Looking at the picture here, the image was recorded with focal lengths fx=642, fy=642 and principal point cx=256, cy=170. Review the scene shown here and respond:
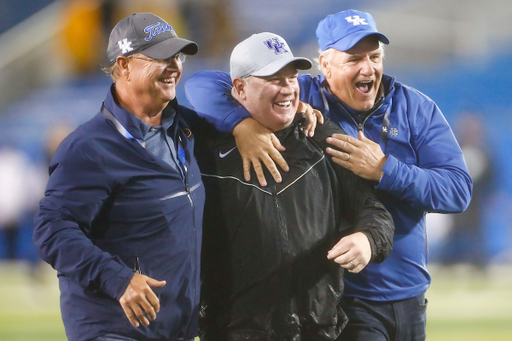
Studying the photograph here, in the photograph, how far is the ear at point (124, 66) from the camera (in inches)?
91.1

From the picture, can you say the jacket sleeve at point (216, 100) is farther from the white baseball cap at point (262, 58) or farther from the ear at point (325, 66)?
the ear at point (325, 66)

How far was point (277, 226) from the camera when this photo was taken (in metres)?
2.31

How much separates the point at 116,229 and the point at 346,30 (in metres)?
1.29

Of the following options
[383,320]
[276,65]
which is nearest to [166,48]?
[276,65]

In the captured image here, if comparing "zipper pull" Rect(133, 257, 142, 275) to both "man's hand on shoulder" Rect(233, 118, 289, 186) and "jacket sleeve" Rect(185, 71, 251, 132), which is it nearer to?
"man's hand on shoulder" Rect(233, 118, 289, 186)

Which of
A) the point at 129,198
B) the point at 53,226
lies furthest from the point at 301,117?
the point at 53,226

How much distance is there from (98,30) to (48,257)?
24.8 ft

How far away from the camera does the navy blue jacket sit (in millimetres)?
2039

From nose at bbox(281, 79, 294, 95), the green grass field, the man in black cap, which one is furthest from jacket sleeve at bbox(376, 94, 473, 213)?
the green grass field

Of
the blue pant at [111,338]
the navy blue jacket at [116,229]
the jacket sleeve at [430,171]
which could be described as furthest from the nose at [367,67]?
the blue pant at [111,338]

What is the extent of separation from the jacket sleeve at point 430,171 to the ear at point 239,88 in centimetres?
62

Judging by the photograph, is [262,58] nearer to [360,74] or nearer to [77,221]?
[360,74]

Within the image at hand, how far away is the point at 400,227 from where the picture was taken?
8.84 feet

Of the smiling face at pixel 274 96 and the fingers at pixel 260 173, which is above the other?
the smiling face at pixel 274 96
